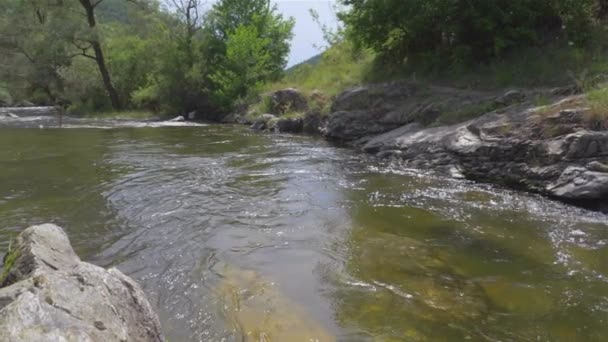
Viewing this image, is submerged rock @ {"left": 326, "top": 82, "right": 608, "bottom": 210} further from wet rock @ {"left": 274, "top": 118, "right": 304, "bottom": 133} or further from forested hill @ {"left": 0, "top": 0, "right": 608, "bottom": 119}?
wet rock @ {"left": 274, "top": 118, "right": 304, "bottom": 133}

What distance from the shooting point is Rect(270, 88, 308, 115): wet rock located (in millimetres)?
19188

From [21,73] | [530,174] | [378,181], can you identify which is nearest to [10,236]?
[378,181]

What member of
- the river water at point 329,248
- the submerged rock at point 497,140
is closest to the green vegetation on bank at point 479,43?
the submerged rock at point 497,140

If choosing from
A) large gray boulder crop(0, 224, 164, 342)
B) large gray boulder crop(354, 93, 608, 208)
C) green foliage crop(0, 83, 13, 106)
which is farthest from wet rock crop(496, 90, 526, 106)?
green foliage crop(0, 83, 13, 106)

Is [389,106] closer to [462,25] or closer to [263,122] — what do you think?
[462,25]

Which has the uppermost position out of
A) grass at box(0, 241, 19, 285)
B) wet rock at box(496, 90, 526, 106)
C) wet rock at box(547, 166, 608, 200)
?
wet rock at box(496, 90, 526, 106)

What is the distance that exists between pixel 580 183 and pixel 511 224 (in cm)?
174

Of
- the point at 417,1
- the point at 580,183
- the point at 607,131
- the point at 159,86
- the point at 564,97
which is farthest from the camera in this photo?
the point at 159,86

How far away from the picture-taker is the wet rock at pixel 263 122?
1902 cm

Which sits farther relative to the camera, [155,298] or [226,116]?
[226,116]

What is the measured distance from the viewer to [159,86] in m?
27.7

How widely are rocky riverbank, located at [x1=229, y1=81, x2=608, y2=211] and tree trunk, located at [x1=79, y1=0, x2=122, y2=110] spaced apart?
19.1m

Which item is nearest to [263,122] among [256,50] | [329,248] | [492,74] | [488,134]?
[256,50]

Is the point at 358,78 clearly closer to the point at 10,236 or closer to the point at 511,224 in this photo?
the point at 511,224
